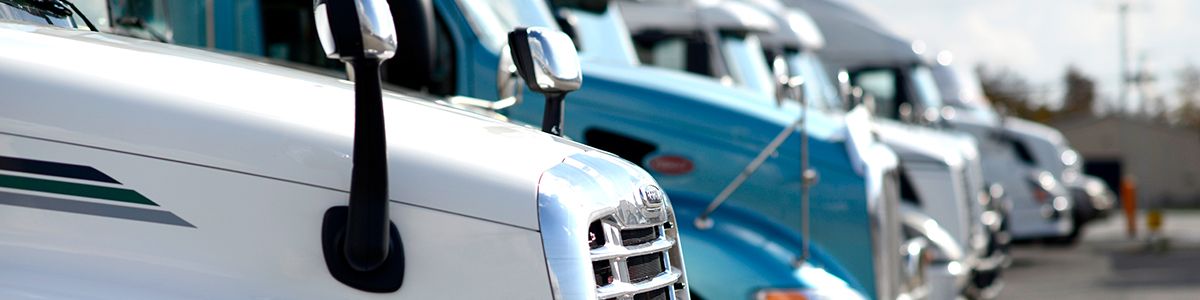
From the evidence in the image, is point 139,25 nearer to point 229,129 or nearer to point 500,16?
point 500,16

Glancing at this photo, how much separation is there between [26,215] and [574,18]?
185 inches

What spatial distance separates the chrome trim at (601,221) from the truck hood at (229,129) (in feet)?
0.15

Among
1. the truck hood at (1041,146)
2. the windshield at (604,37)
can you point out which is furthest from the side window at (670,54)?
the truck hood at (1041,146)

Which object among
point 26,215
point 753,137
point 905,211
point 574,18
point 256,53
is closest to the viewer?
point 26,215

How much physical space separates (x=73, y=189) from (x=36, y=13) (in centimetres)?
90

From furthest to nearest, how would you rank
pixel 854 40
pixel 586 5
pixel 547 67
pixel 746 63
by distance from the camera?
pixel 854 40 → pixel 746 63 → pixel 586 5 → pixel 547 67

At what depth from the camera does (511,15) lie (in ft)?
20.9

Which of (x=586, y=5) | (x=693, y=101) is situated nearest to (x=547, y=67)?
(x=693, y=101)

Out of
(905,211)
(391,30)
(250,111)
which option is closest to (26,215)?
(250,111)

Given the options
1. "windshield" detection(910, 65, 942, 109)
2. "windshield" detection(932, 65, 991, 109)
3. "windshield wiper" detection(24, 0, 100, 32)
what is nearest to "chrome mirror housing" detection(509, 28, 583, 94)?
"windshield wiper" detection(24, 0, 100, 32)

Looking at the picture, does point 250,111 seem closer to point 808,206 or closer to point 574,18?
point 808,206

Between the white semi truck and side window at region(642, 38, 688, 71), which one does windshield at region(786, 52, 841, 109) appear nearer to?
side window at region(642, 38, 688, 71)

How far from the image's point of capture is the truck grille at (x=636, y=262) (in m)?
3.05

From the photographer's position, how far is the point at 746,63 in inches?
369
